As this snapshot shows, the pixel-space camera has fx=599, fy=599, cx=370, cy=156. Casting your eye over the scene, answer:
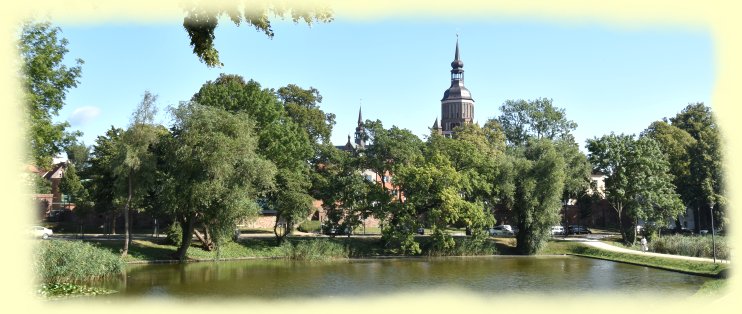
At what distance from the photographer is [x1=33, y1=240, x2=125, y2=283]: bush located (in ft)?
85.0

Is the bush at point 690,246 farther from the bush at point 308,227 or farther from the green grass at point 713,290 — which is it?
the bush at point 308,227

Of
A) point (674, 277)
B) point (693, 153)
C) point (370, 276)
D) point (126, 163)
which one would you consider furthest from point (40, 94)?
point (693, 153)

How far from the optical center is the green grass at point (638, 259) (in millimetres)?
32231

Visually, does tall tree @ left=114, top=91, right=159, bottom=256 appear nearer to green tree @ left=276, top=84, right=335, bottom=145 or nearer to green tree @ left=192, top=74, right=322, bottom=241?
green tree @ left=192, top=74, right=322, bottom=241

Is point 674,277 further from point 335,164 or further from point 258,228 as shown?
point 258,228

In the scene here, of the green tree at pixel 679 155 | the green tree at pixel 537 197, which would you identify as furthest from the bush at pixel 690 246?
the green tree at pixel 679 155

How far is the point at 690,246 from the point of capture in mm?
40406

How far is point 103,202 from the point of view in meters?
44.6

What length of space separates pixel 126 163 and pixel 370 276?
16637 mm

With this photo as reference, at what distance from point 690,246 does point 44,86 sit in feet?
130

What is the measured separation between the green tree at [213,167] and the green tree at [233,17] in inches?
1038

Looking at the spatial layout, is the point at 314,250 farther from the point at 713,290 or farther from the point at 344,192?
the point at 713,290

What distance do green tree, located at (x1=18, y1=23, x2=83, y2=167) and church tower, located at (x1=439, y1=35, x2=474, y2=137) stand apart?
9518 cm

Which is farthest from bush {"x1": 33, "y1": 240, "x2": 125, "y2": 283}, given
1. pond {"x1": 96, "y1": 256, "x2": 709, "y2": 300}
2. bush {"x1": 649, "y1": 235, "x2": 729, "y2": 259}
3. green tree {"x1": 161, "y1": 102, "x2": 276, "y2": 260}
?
bush {"x1": 649, "y1": 235, "x2": 729, "y2": 259}
